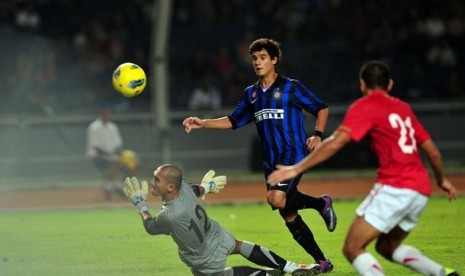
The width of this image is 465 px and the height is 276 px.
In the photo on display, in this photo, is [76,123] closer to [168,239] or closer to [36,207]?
[36,207]

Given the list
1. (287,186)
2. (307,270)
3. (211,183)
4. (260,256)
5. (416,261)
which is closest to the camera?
(416,261)

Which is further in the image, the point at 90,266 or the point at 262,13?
the point at 262,13

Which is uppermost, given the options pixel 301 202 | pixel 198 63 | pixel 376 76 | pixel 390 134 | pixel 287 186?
pixel 376 76

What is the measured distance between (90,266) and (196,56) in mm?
15676

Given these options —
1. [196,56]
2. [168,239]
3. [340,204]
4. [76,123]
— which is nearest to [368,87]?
[168,239]

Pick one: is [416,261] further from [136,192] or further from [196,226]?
[136,192]

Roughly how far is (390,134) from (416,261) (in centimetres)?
107

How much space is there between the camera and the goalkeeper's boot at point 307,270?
32.6ft

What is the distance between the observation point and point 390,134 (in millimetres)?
7867

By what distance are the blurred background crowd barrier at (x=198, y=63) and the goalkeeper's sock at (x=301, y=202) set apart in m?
13.0

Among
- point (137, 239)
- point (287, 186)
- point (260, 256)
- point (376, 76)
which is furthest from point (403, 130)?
point (137, 239)

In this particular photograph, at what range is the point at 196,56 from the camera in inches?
1037

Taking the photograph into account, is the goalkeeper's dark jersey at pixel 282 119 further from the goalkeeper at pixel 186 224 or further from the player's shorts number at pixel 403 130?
the player's shorts number at pixel 403 130

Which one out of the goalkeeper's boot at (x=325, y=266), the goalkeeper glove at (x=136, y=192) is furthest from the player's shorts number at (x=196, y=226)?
the goalkeeper's boot at (x=325, y=266)
